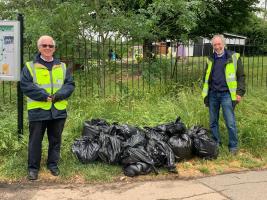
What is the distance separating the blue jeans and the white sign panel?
9.51 ft

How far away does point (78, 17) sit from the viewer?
8281 millimetres

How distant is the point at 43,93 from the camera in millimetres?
4977

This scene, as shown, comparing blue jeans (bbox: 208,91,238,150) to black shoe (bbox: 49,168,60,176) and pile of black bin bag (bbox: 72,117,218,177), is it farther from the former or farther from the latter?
black shoe (bbox: 49,168,60,176)

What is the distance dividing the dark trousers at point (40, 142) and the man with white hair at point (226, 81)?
7.85ft

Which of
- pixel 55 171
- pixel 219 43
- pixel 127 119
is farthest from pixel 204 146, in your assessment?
pixel 55 171

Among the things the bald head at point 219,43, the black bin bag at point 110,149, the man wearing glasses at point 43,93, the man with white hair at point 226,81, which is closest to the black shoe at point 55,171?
the man wearing glasses at point 43,93

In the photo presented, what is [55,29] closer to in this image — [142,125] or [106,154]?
[142,125]

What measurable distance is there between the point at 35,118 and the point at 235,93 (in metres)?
2.92

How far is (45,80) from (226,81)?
268 cm

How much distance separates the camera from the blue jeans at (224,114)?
20.5ft

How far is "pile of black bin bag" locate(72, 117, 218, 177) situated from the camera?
5.48 meters

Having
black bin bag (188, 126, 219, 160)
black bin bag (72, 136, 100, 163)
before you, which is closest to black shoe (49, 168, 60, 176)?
black bin bag (72, 136, 100, 163)

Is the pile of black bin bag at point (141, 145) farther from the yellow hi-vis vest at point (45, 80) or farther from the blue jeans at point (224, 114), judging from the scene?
the yellow hi-vis vest at point (45, 80)

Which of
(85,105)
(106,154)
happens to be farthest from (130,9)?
(106,154)
